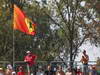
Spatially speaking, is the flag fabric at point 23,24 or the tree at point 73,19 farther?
the tree at point 73,19

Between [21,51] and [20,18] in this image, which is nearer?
[20,18]

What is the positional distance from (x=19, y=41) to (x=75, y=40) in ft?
23.7

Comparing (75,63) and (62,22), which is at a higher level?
(62,22)

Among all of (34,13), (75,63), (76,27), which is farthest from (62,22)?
(75,63)

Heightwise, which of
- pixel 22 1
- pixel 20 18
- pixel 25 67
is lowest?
pixel 25 67

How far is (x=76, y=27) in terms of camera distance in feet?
157

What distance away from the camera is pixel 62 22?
1908 inches

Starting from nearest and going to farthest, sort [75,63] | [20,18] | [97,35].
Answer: [20,18] < [75,63] < [97,35]

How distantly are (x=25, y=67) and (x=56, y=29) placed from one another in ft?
93.5

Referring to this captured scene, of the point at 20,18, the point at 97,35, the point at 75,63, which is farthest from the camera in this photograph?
the point at 97,35

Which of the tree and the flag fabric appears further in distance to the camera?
the tree

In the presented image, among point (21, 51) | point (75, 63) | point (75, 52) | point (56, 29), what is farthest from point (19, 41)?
point (75, 63)

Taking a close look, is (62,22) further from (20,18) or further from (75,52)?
(20,18)

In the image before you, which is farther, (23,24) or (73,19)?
(73,19)
